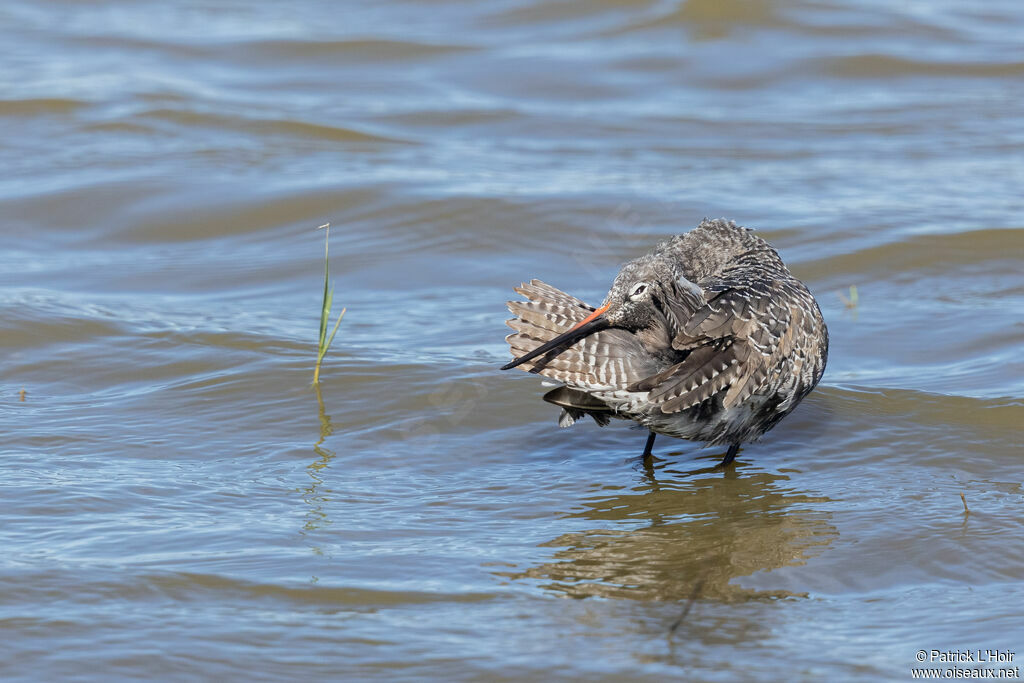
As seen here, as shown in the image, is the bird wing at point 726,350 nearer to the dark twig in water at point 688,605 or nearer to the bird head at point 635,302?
the bird head at point 635,302

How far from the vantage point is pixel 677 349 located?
471 centimetres

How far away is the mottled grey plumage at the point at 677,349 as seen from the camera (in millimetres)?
4531

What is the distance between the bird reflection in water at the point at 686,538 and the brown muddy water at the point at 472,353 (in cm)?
2

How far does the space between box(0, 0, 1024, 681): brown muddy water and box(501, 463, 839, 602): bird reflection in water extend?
0.07 feet

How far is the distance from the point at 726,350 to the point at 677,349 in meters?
0.19

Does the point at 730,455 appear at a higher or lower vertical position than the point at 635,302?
lower

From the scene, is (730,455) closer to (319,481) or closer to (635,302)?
(635,302)

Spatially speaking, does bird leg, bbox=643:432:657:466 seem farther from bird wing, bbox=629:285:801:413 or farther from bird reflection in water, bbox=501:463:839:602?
bird wing, bbox=629:285:801:413

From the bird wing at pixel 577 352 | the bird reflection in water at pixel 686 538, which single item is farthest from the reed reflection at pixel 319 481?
the bird wing at pixel 577 352

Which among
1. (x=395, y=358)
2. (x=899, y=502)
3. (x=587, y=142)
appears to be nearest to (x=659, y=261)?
(x=899, y=502)

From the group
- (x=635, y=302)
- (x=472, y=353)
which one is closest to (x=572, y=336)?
(x=635, y=302)

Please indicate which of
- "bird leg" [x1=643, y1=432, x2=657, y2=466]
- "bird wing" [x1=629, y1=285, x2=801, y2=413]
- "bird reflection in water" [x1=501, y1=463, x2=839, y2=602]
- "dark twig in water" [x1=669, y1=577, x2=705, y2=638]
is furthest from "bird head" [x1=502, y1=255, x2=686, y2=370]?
"dark twig in water" [x1=669, y1=577, x2=705, y2=638]

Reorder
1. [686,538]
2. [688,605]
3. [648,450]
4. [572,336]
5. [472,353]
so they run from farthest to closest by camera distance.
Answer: [472,353] → [648,450] → [686,538] → [572,336] → [688,605]

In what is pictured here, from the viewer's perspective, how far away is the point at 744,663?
3.58m
